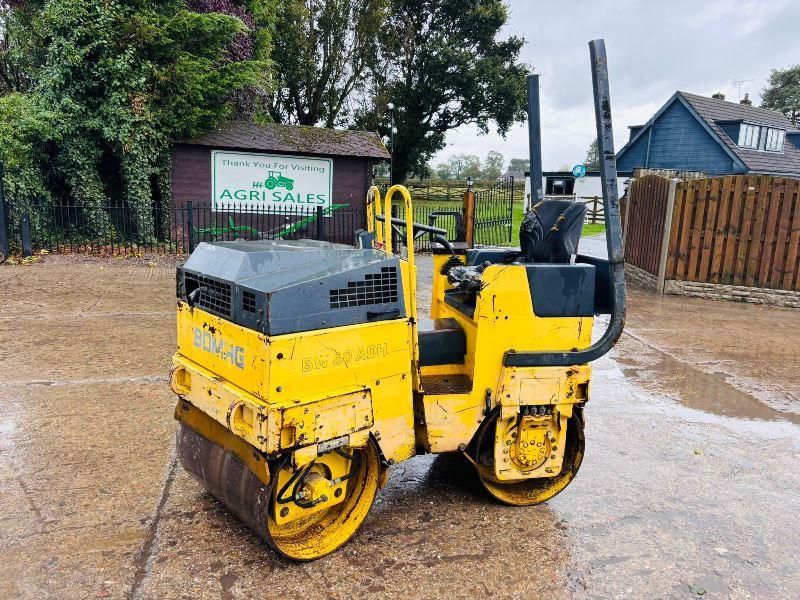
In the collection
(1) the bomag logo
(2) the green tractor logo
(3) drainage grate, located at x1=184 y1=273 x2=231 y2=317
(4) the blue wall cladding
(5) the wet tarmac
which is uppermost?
(4) the blue wall cladding

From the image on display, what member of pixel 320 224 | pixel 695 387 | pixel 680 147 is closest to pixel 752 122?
pixel 680 147

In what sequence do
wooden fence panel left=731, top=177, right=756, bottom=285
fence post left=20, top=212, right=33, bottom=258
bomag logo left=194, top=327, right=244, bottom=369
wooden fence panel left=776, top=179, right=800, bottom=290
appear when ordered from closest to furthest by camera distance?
bomag logo left=194, top=327, right=244, bottom=369 < wooden fence panel left=776, top=179, right=800, bottom=290 < wooden fence panel left=731, top=177, right=756, bottom=285 < fence post left=20, top=212, right=33, bottom=258

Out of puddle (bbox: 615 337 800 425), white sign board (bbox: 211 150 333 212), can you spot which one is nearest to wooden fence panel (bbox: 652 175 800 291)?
puddle (bbox: 615 337 800 425)

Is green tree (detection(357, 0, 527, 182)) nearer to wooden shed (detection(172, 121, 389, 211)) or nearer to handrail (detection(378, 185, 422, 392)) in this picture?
wooden shed (detection(172, 121, 389, 211))

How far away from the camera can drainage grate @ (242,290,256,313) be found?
2785mm

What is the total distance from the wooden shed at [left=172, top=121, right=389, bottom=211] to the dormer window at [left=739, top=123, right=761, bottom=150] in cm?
2138

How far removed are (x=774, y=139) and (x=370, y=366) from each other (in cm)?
3523

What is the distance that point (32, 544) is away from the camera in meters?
3.19

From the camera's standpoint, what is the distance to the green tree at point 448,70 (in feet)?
107

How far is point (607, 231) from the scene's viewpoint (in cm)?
336

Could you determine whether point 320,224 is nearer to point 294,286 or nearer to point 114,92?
point 114,92

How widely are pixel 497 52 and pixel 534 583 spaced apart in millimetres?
34570

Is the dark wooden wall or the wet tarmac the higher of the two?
the dark wooden wall

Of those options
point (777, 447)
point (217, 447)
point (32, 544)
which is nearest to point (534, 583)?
point (217, 447)
